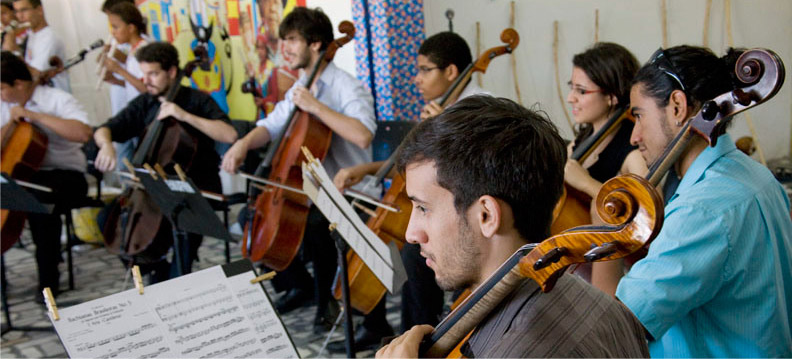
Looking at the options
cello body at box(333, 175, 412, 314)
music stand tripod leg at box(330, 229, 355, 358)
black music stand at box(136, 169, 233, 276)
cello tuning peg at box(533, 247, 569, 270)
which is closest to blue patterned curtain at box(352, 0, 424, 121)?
cello body at box(333, 175, 412, 314)

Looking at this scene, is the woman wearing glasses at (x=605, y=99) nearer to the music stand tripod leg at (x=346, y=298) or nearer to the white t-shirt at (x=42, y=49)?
the music stand tripod leg at (x=346, y=298)

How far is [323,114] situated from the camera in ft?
10.4

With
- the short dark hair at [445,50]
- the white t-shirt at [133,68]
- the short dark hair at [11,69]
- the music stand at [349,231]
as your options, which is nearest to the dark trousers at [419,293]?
the music stand at [349,231]

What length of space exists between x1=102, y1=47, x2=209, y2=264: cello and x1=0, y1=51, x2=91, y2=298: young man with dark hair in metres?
0.59

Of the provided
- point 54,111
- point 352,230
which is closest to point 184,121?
point 54,111

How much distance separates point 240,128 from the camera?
432cm

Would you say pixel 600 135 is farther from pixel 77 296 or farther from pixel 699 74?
pixel 77 296

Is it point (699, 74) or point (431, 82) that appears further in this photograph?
point (431, 82)

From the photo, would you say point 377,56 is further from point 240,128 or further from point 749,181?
point 749,181

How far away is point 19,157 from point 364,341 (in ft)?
7.44

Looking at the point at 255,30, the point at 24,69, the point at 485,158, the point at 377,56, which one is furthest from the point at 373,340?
the point at 255,30

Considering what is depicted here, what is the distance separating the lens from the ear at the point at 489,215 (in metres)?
1.11

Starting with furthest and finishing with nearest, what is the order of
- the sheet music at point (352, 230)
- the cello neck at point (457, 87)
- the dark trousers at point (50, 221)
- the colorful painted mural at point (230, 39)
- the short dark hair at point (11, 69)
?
1. the colorful painted mural at point (230, 39)
2. the dark trousers at point (50, 221)
3. the short dark hair at point (11, 69)
4. the cello neck at point (457, 87)
5. the sheet music at point (352, 230)

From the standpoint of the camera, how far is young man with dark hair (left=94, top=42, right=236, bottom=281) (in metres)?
3.63
